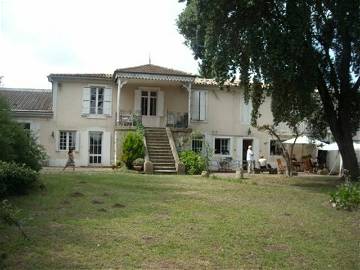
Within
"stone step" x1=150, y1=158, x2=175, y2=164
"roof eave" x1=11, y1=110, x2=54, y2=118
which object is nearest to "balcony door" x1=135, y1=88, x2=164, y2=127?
"roof eave" x1=11, y1=110, x2=54, y2=118

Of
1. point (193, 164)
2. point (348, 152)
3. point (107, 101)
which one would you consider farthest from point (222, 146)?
point (348, 152)

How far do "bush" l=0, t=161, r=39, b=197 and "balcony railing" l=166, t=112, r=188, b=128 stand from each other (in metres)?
19.1

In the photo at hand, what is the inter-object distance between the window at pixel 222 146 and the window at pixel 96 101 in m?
7.73

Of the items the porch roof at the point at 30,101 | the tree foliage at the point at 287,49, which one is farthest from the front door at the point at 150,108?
the tree foliage at the point at 287,49

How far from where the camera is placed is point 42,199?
12.2 meters

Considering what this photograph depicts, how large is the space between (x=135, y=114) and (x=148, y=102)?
1717mm

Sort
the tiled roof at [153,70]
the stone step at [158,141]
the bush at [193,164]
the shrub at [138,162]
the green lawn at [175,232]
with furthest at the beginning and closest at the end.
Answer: the tiled roof at [153,70] → the stone step at [158,141] → the shrub at [138,162] → the bush at [193,164] → the green lawn at [175,232]

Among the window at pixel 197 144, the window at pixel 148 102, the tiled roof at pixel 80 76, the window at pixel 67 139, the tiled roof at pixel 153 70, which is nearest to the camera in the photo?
the tiled roof at pixel 153 70

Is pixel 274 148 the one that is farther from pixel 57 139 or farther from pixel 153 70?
pixel 57 139

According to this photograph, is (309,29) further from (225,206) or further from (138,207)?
(138,207)

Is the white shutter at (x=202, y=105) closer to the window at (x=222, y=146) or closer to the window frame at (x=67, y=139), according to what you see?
the window at (x=222, y=146)

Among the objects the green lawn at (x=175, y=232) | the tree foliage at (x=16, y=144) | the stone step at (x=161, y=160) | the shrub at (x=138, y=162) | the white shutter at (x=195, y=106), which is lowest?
the green lawn at (x=175, y=232)

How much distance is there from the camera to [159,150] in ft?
90.4

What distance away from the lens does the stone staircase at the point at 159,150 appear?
25734mm
